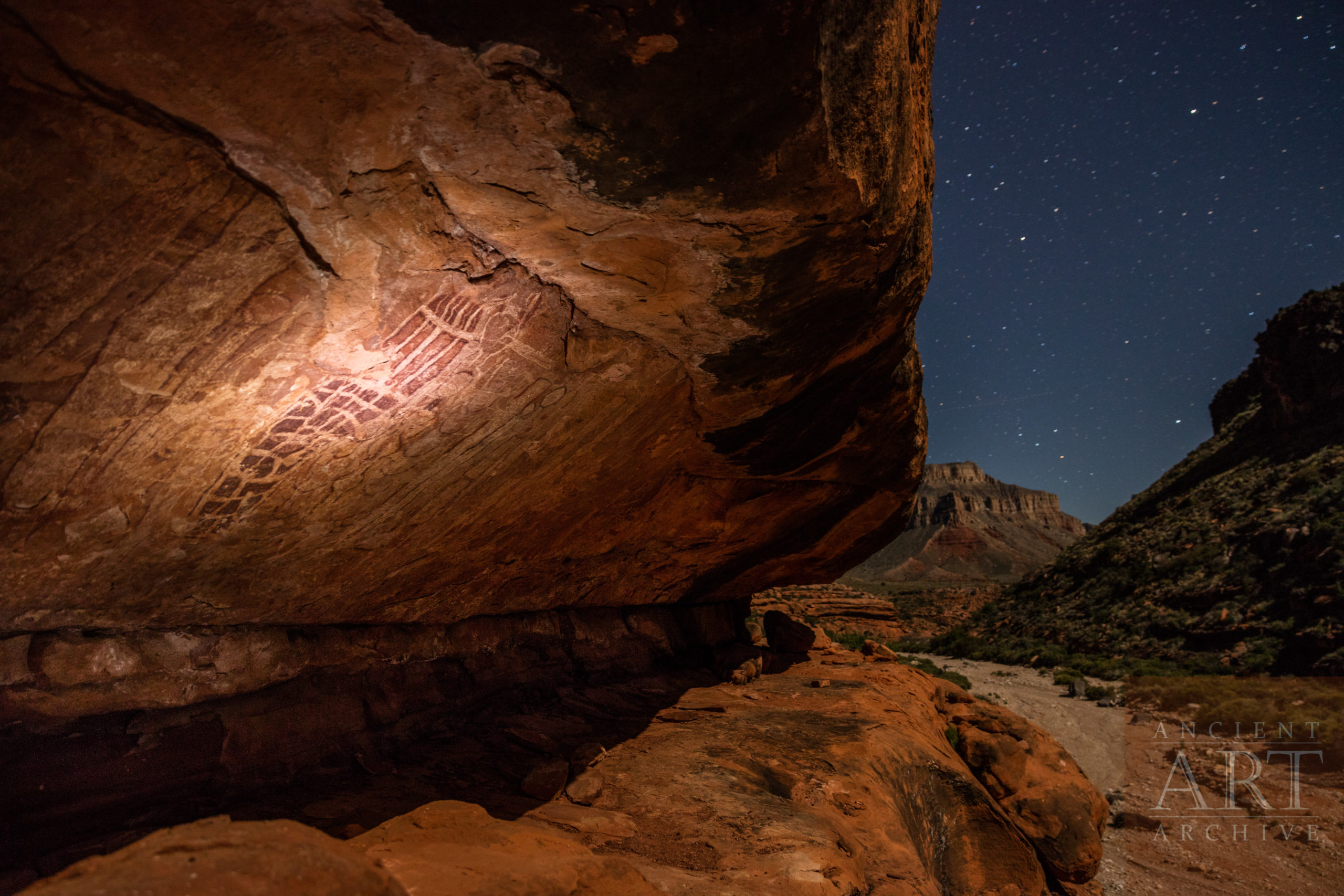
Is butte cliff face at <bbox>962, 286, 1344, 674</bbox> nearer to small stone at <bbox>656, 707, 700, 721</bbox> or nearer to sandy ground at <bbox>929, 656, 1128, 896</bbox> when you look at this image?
sandy ground at <bbox>929, 656, 1128, 896</bbox>

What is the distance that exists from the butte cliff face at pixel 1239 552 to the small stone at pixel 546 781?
1931 centimetres

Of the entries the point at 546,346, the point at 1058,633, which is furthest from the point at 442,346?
the point at 1058,633

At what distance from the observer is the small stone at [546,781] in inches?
148

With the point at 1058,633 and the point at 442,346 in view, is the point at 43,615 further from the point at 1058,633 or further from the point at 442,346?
the point at 1058,633

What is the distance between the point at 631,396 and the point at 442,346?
1.45 m

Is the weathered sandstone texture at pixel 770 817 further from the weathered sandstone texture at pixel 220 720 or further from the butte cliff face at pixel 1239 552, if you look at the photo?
the butte cliff face at pixel 1239 552

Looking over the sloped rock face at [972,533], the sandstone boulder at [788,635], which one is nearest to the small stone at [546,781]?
the sandstone boulder at [788,635]

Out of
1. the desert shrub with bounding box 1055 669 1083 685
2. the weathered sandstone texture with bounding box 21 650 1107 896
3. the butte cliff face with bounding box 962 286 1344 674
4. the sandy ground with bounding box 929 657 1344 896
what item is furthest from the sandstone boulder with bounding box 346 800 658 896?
the butte cliff face with bounding box 962 286 1344 674

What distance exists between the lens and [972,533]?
3194 inches

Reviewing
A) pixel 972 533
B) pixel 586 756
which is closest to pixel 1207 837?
pixel 586 756

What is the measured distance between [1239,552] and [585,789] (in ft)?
86.2

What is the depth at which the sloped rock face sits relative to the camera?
73.2 meters

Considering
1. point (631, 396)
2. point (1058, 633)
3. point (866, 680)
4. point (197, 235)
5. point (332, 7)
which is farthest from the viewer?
point (1058, 633)

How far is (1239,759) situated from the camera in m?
10.5
